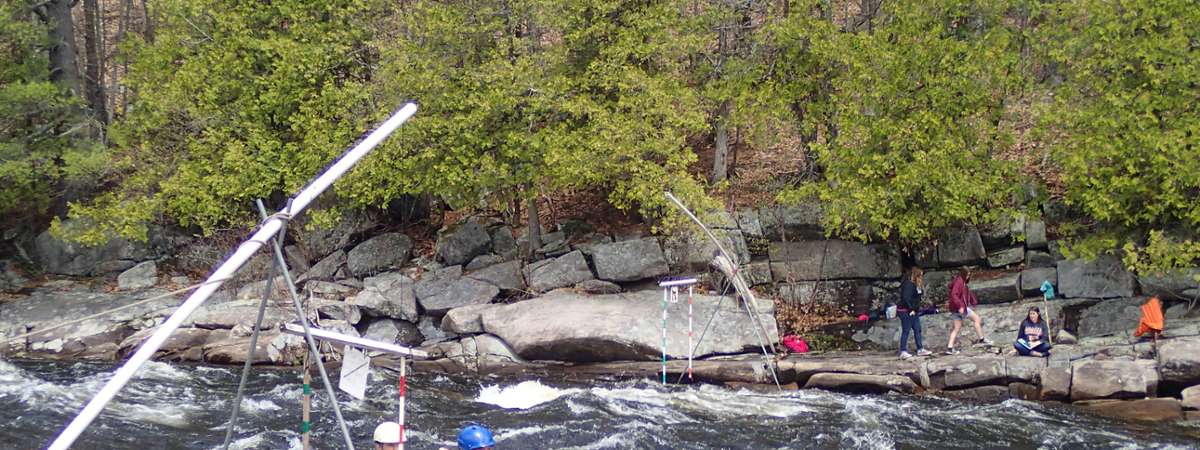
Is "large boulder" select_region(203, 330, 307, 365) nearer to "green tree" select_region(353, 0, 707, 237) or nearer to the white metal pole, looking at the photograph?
"green tree" select_region(353, 0, 707, 237)

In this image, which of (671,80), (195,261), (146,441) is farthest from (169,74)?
(146,441)

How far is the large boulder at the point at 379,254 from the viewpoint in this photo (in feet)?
81.8

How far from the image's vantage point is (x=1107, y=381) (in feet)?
55.3

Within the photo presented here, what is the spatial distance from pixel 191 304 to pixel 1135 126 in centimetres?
1727

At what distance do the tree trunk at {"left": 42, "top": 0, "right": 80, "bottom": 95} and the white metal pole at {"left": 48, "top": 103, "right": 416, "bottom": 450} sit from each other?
824 inches

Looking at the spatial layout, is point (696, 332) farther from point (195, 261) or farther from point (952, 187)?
point (195, 261)

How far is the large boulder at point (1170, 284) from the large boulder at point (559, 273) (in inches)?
411

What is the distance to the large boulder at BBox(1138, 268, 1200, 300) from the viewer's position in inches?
754

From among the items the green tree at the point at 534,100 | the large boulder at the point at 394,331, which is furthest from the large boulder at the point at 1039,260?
the large boulder at the point at 394,331

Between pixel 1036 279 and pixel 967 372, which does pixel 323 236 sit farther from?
pixel 1036 279

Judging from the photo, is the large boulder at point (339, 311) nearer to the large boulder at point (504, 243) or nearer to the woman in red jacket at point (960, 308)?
the large boulder at point (504, 243)

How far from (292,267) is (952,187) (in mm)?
14922

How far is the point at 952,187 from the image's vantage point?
20703 mm

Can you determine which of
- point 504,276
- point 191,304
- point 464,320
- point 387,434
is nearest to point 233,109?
point 504,276
